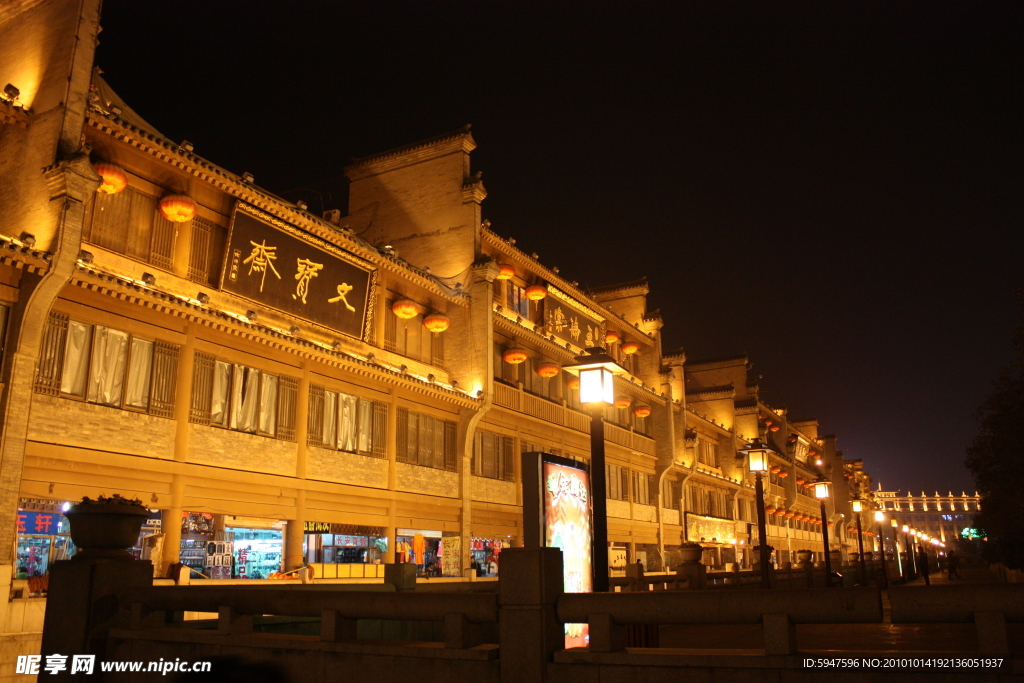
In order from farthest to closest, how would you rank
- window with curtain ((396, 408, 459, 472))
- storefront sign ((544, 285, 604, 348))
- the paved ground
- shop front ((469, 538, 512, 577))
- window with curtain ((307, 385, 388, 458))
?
storefront sign ((544, 285, 604, 348)) → shop front ((469, 538, 512, 577)) → window with curtain ((396, 408, 459, 472)) → window with curtain ((307, 385, 388, 458)) → the paved ground

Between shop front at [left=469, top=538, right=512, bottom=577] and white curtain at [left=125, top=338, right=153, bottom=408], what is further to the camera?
shop front at [left=469, top=538, right=512, bottom=577]

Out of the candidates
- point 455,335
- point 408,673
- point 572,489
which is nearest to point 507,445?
point 455,335

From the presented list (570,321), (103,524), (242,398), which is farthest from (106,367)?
(570,321)

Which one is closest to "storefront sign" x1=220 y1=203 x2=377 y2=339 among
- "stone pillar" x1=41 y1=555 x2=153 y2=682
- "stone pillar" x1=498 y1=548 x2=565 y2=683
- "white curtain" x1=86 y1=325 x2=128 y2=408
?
"white curtain" x1=86 y1=325 x2=128 y2=408

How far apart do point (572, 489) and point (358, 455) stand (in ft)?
42.8

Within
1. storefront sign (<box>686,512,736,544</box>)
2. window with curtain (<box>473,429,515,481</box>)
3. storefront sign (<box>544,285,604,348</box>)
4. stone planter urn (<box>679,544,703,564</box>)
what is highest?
storefront sign (<box>544,285,604,348</box>)

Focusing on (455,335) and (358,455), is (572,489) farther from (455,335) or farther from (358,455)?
(455,335)

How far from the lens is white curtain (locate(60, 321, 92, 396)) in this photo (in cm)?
1505

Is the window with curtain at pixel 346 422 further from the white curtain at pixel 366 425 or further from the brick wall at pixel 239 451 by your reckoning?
the brick wall at pixel 239 451

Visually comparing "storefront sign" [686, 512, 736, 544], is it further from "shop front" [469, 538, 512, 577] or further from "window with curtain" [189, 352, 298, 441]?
"window with curtain" [189, 352, 298, 441]

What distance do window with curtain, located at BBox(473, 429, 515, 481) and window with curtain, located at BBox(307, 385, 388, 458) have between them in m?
4.83

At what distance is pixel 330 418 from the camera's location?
21156mm

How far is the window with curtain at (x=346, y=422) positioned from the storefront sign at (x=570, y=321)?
11756 mm

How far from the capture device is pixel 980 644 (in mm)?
5434
